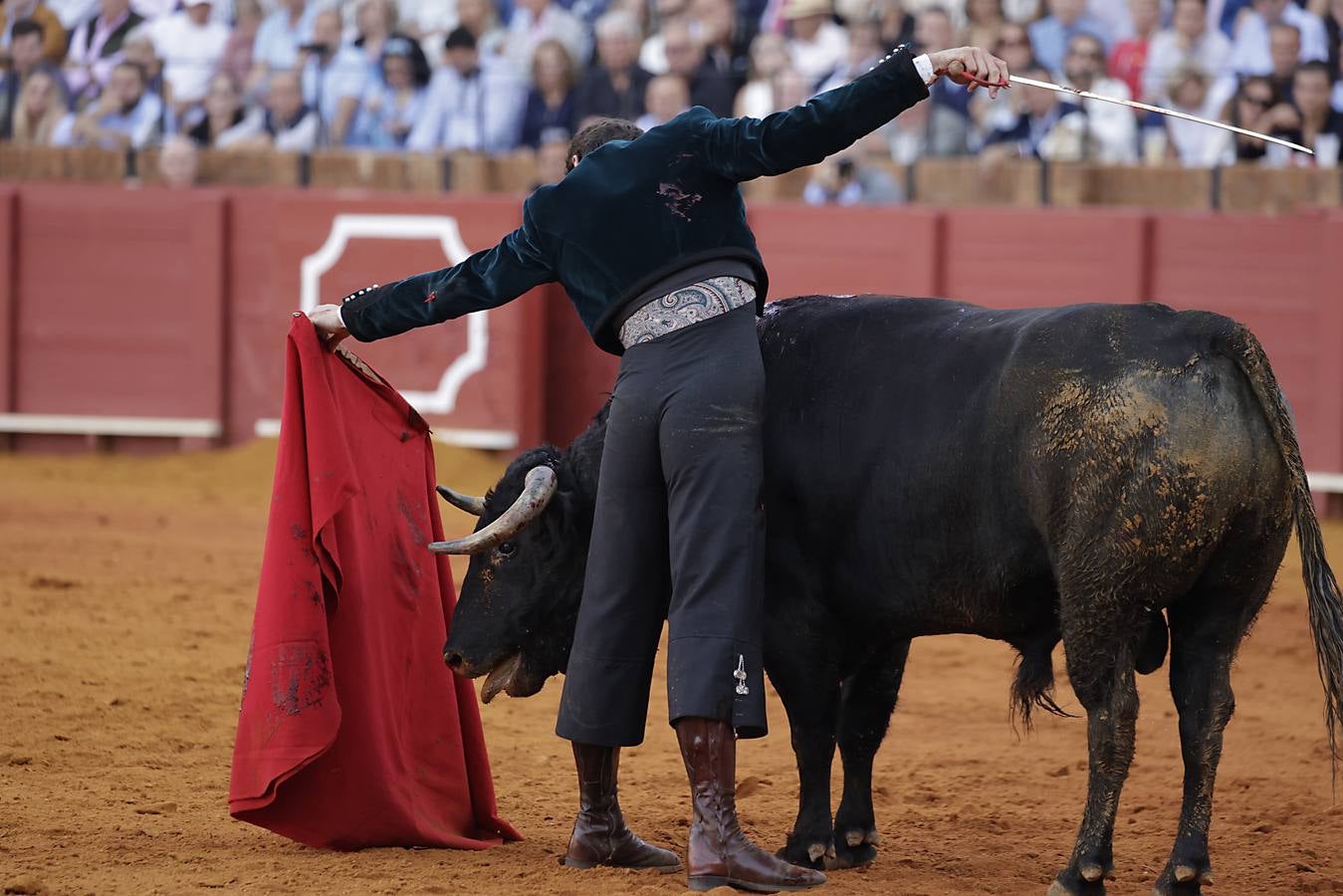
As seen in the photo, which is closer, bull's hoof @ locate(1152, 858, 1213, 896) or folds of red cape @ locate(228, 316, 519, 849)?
bull's hoof @ locate(1152, 858, 1213, 896)

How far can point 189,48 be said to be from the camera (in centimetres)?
1261

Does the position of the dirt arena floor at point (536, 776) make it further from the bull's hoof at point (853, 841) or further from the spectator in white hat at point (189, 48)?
the spectator in white hat at point (189, 48)

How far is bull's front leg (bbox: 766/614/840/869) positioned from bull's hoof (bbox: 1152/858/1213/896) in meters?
0.75

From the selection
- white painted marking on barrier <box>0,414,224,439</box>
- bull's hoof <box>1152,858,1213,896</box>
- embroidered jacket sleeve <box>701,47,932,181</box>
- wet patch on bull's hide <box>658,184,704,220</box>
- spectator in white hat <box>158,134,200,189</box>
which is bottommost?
bull's hoof <box>1152,858,1213,896</box>

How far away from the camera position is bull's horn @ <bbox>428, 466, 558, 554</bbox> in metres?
3.95

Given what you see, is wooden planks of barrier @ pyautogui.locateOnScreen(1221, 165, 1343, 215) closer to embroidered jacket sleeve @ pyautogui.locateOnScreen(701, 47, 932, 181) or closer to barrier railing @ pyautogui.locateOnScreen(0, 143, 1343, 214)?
barrier railing @ pyautogui.locateOnScreen(0, 143, 1343, 214)

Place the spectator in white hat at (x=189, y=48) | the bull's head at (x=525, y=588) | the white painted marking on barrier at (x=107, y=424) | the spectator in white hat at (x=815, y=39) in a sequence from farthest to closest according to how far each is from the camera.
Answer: the spectator in white hat at (x=189, y=48) → the white painted marking on barrier at (x=107, y=424) → the spectator in white hat at (x=815, y=39) → the bull's head at (x=525, y=588)

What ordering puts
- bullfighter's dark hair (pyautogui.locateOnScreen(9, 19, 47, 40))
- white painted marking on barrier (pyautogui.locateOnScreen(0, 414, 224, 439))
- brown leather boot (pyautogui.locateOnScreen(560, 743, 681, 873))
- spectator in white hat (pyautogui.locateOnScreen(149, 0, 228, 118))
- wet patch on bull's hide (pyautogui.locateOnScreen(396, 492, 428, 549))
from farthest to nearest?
bullfighter's dark hair (pyautogui.locateOnScreen(9, 19, 47, 40)) → spectator in white hat (pyautogui.locateOnScreen(149, 0, 228, 118)) → white painted marking on barrier (pyautogui.locateOnScreen(0, 414, 224, 439)) → wet patch on bull's hide (pyautogui.locateOnScreen(396, 492, 428, 549)) → brown leather boot (pyautogui.locateOnScreen(560, 743, 681, 873))

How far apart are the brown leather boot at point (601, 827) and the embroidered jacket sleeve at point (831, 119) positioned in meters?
1.35

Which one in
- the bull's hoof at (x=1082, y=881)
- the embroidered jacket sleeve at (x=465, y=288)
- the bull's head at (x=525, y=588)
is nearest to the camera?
the bull's hoof at (x=1082, y=881)

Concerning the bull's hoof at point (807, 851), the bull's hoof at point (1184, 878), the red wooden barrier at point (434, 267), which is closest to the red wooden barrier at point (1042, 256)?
the red wooden barrier at point (434, 267)

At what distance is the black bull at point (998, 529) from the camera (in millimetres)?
3488

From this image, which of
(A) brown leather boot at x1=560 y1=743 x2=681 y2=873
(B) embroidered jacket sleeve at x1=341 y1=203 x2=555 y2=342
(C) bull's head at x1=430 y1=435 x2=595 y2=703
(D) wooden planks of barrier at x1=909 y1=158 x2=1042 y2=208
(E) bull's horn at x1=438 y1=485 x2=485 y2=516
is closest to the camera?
(B) embroidered jacket sleeve at x1=341 y1=203 x2=555 y2=342

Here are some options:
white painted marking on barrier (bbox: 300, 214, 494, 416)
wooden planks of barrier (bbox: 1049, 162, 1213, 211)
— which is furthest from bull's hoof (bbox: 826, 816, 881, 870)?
white painted marking on barrier (bbox: 300, 214, 494, 416)
